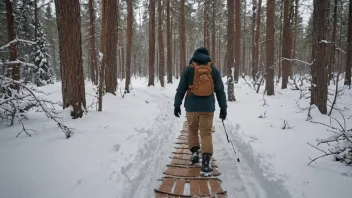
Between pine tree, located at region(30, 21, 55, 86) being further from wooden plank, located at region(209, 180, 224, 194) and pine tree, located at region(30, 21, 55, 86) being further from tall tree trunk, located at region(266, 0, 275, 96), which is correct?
wooden plank, located at region(209, 180, 224, 194)

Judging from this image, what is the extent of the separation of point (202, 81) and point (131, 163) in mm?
1965

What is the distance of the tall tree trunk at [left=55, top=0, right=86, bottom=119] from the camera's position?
550cm

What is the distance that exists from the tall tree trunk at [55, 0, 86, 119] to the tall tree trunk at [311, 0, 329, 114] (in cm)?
731

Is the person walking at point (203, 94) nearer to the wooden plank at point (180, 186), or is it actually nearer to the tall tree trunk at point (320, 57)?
the wooden plank at point (180, 186)

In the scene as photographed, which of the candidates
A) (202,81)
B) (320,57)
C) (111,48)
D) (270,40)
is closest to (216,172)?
(202,81)

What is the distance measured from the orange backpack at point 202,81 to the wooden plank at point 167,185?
1.62 metres

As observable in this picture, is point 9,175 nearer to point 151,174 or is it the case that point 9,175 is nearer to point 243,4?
point 151,174

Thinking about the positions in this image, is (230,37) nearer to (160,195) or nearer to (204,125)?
(204,125)

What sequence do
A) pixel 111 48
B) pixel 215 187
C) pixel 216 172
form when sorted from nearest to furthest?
pixel 215 187 → pixel 216 172 → pixel 111 48

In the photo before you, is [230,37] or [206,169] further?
[230,37]

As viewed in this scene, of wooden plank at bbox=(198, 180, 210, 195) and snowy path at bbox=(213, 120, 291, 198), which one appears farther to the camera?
wooden plank at bbox=(198, 180, 210, 195)

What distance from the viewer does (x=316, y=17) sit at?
23.3ft

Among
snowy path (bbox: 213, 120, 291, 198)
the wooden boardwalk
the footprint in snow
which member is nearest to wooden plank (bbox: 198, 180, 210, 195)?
the wooden boardwalk

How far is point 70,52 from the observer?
5.59m
